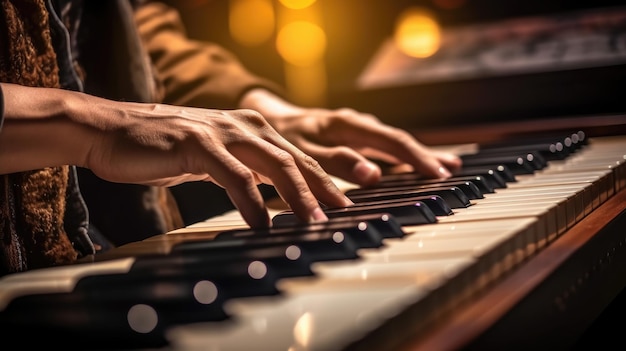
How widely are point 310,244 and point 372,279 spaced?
0.45 feet

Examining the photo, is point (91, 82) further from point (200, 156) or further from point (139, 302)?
point (139, 302)

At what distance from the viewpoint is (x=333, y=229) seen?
97 cm

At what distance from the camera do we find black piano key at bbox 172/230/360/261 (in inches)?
35.0

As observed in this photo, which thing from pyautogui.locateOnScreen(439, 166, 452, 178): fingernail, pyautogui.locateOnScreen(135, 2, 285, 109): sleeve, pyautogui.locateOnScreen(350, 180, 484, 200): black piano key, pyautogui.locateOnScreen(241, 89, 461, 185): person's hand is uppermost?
pyautogui.locateOnScreen(135, 2, 285, 109): sleeve

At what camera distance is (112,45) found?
66.9 inches

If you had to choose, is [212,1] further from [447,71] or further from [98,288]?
[98,288]

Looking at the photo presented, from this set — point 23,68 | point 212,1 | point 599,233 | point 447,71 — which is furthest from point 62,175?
point 212,1

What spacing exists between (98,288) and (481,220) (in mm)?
453

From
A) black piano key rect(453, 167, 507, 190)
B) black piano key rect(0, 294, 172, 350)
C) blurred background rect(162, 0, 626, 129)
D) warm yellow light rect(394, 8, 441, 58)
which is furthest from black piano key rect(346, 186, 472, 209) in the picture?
warm yellow light rect(394, 8, 441, 58)

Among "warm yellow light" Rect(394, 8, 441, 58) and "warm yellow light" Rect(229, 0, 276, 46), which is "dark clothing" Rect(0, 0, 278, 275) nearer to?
"warm yellow light" Rect(394, 8, 441, 58)

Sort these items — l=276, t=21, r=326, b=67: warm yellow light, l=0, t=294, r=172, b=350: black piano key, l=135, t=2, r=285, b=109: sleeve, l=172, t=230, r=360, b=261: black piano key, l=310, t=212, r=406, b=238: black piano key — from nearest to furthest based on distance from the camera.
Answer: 1. l=0, t=294, r=172, b=350: black piano key
2. l=172, t=230, r=360, b=261: black piano key
3. l=310, t=212, r=406, b=238: black piano key
4. l=135, t=2, r=285, b=109: sleeve
5. l=276, t=21, r=326, b=67: warm yellow light

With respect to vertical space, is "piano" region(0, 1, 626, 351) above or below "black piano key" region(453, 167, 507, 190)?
below

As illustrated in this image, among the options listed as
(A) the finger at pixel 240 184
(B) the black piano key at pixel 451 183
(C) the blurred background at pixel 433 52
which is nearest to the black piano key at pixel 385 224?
(A) the finger at pixel 240 184

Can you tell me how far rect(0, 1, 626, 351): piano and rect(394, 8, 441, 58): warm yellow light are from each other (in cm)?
137
